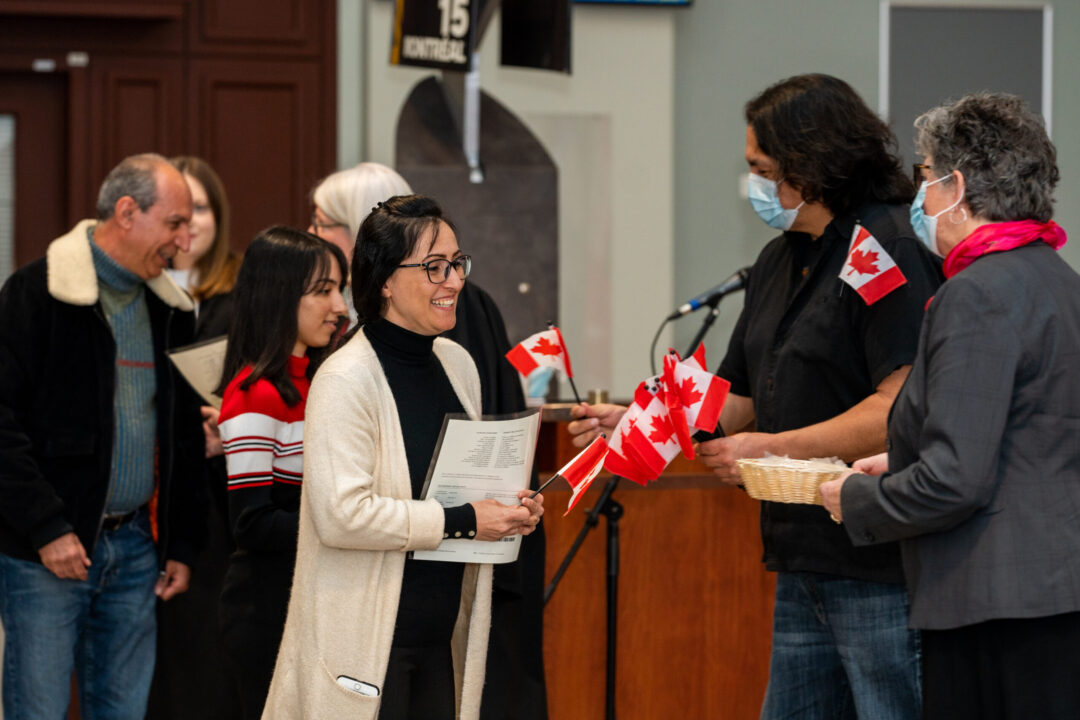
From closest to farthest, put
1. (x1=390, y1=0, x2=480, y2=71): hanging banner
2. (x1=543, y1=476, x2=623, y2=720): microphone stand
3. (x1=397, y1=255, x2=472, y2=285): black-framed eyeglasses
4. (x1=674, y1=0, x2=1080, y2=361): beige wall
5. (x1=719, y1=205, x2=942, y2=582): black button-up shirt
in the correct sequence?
1. (x1=397, y1=255, x2=472, y2=285): black-framed eyeglasses
2. (x1=719, y1=205, x2=942, y2=582): black button-up shirt
3. (x1=543, y1=476, x2=623, y2=720): microphone stand
4. (x1=390, y1=0, x2=480, y2=71): hanging banner
5. (x1=674, y1=0, x2=1080, y2=361): beige wall

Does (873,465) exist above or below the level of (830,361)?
below

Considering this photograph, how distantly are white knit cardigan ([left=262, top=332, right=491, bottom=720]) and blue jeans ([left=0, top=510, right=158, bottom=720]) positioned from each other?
1038 mm

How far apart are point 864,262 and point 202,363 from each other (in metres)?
1.59

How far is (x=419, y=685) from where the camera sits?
2189mm

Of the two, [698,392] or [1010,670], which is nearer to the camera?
[1010,670]

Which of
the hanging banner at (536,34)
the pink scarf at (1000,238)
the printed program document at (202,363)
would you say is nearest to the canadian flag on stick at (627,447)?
the pink scarf at (1000,238)

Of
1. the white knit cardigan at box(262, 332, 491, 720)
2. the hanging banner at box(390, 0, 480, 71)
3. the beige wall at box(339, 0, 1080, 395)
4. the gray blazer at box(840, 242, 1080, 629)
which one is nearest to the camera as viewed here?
the gray blazer at box(840, 242, 1080, 629)

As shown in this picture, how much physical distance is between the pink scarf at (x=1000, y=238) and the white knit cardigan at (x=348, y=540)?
949 mm

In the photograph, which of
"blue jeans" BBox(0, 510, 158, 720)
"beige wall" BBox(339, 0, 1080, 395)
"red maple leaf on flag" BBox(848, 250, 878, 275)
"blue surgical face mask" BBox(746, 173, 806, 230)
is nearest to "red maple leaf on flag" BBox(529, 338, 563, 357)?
"blue surgical face mask" BBox(746, 173, 806, 230)

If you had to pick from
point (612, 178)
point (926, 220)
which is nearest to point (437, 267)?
point (926, 220)

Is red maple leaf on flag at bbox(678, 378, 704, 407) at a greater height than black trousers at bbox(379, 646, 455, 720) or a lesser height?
greater

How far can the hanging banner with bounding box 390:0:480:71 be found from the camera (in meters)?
4.27

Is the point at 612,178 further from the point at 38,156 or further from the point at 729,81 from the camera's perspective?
the point at 38,156

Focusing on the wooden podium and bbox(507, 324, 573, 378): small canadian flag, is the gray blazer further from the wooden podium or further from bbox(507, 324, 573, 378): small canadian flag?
the wooden podium
